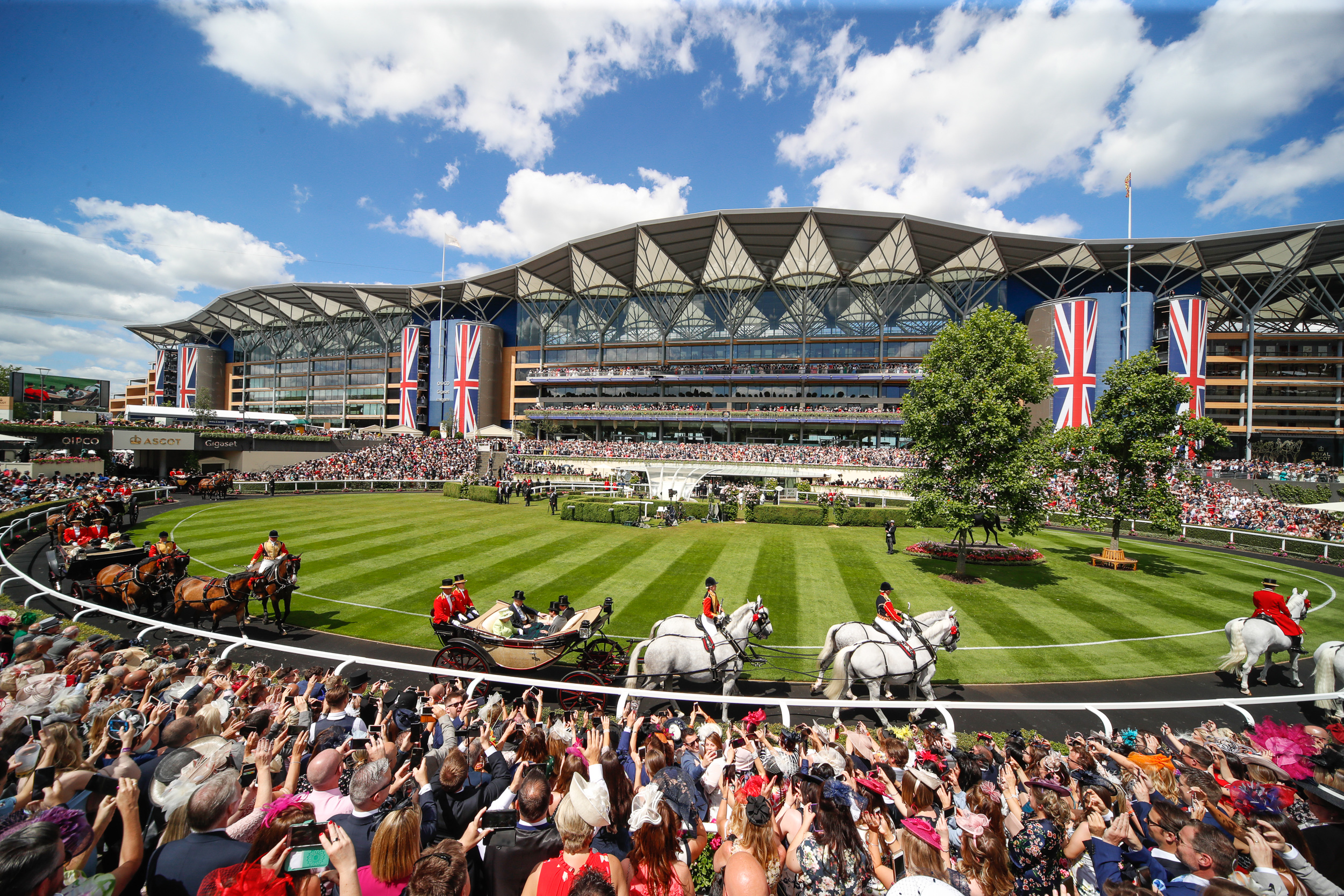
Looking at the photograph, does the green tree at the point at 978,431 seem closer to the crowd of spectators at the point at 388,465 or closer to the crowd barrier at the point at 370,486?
the crowd barrier at the point at 370,486

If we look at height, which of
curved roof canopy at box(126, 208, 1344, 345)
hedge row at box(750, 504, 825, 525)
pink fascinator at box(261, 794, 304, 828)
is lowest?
hedge row at box(750, 504, 825, 525)

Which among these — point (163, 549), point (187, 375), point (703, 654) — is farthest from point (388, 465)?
point (187, 375)

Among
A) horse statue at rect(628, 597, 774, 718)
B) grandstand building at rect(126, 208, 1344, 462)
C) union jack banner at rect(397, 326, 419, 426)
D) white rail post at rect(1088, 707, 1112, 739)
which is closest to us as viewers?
white rail post at rect(1088, 707, 1112, 739)

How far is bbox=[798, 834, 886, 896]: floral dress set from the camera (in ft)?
9.45

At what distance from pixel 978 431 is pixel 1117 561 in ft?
24.5

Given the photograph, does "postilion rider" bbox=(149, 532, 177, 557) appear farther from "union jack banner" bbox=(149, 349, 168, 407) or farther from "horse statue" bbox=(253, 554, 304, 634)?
"union jack banner" bbox=(149, 349, 168, 407)

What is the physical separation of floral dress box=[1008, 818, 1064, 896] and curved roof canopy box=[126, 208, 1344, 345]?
4961cm

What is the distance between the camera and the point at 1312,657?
10.9 meters

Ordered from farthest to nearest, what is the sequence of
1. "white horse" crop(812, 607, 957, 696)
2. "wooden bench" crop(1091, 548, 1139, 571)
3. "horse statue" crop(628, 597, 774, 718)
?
"wooden bench" crop(1091, 548, 1139, 571), "white horse" crop(812, 607, 957, 696), "horse statue" crop(628, 597, 774, 718)

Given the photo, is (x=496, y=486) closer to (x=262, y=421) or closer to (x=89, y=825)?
(x=89, y=825)

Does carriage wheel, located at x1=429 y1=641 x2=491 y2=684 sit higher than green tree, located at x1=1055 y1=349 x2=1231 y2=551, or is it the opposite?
green tree, located at x1=1055 y1=349 x2=1231 y2=551

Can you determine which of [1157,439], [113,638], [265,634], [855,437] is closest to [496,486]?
[265,634]

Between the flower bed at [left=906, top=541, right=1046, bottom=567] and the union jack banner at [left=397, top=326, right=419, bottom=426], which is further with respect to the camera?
the union jack banner at [left=397, top=326, right=419, bottom=426]

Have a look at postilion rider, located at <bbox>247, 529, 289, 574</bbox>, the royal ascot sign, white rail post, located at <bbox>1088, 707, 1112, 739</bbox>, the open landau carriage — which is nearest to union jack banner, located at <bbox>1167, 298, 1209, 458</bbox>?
white rail post, located at <bbox>1088, 707, 1112, 739</bbox>
